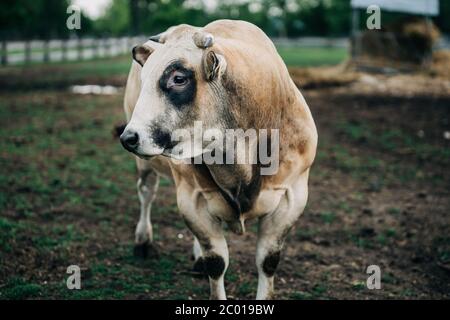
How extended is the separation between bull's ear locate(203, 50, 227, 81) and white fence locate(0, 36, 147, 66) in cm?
1986

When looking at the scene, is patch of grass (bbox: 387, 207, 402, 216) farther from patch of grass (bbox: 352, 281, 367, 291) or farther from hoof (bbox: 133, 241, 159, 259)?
hoof (bbox: 133, 241, 159, 259)

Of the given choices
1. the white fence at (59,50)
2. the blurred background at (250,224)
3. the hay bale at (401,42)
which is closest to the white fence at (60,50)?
the white fence at (59,50)

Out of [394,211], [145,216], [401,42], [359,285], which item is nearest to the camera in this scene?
[359,285]

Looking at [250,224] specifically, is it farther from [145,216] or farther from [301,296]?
[301,296]

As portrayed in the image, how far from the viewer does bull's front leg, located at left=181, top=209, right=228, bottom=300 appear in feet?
11.7

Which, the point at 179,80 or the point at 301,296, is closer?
the point at 179,80

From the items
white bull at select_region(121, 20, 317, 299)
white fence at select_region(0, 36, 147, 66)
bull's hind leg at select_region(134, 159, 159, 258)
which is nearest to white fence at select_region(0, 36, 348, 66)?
white fence at select_region(0, 36, 147, 66)

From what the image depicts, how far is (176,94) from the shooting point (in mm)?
2793

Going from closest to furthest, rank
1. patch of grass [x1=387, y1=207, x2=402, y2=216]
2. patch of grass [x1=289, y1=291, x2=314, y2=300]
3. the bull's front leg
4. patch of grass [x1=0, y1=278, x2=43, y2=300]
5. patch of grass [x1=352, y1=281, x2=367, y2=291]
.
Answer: the bull's front leg → patch of grass [x1=0, y1=278, x2=43, y2=300] → patch of grass [x1=289, y1=291, x2=314, y2=300] → patch of grass [x1=352, y1=281, x2=367, y2=291] → patch of grass [x1=387, y1=207, x2=402, y2=216]

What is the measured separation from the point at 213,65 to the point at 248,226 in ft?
9.92

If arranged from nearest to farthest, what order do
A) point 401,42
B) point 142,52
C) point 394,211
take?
point 142,52, point 394,211, point 401,42

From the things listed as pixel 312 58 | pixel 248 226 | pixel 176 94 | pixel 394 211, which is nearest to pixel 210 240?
pixel 176 94

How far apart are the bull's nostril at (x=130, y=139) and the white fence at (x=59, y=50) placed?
19.9m
